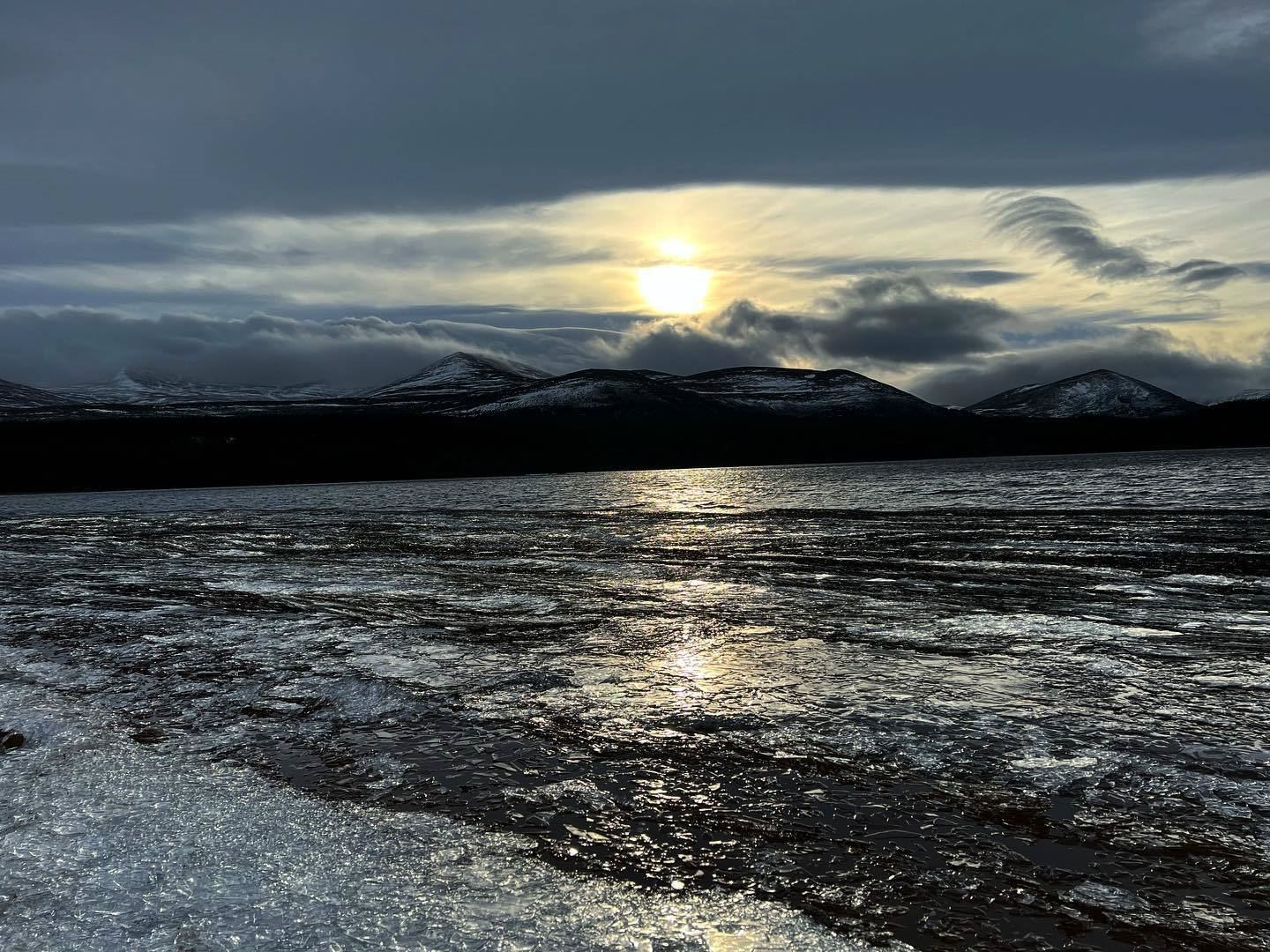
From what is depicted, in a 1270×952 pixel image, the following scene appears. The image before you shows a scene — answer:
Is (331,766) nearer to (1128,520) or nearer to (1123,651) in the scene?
(1123,651)

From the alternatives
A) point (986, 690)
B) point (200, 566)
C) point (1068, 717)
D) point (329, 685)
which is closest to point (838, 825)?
point (1068, 717)

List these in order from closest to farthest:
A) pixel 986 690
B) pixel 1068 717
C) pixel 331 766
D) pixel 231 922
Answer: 1. pixel 231 922
2. pixel 331 766
3. pixel 1068 717
4. pixel 986 690

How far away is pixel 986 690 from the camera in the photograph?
32.3 ft

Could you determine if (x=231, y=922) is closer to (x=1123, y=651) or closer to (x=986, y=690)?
(x=986, y=690)

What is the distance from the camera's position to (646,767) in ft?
25.0

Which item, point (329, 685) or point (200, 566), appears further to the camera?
point (200, 566)

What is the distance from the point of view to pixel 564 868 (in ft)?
19.1

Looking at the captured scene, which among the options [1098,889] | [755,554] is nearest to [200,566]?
[755,554]

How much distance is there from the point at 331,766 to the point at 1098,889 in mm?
5828

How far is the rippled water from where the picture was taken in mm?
5277

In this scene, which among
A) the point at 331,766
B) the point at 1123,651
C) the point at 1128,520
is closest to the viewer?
the point at 331,766

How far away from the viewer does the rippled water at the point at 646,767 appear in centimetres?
528

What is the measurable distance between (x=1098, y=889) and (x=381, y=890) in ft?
14.0

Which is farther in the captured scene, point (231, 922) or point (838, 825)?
point (838, 825)
